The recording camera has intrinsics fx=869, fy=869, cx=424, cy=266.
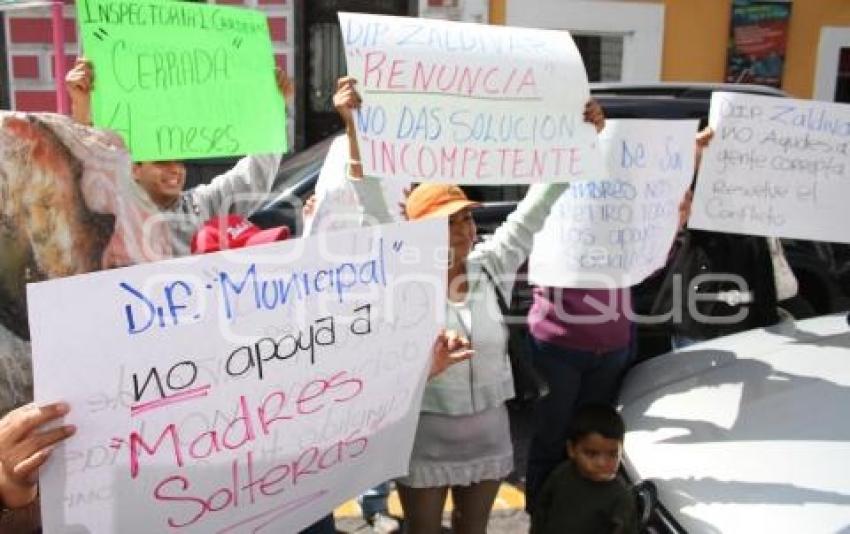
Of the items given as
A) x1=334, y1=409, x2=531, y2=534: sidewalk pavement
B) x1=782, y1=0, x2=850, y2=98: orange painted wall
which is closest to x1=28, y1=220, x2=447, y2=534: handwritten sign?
x1=334, y1=409, x2=531, y2=534: sidewalk pavement

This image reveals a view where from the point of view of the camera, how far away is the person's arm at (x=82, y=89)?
7.28 feet

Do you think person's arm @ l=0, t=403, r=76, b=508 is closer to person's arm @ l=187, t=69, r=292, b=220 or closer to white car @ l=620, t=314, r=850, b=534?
→ person's arm @ l=187, t=69, r=292, b=220

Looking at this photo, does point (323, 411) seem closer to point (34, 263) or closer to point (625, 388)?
point (34, 263)

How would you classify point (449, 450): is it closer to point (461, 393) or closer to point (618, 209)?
point (461, 393)

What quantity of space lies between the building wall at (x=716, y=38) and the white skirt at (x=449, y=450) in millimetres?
7697

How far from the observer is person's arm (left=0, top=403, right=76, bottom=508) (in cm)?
144

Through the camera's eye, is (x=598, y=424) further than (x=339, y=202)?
No

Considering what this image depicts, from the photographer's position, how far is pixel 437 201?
8.09 ft

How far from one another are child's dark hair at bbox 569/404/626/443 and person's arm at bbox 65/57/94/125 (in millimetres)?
1650

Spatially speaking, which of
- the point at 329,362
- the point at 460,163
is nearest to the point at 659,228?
the point at 460,163

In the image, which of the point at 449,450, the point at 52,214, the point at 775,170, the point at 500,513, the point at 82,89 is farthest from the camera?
the point at 500,513

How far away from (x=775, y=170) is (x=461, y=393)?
1542 mm

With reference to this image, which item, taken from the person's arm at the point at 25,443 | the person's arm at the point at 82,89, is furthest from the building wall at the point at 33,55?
the person's arm at the point at 25,443

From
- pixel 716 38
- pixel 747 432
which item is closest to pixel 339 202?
pixel 747 432
